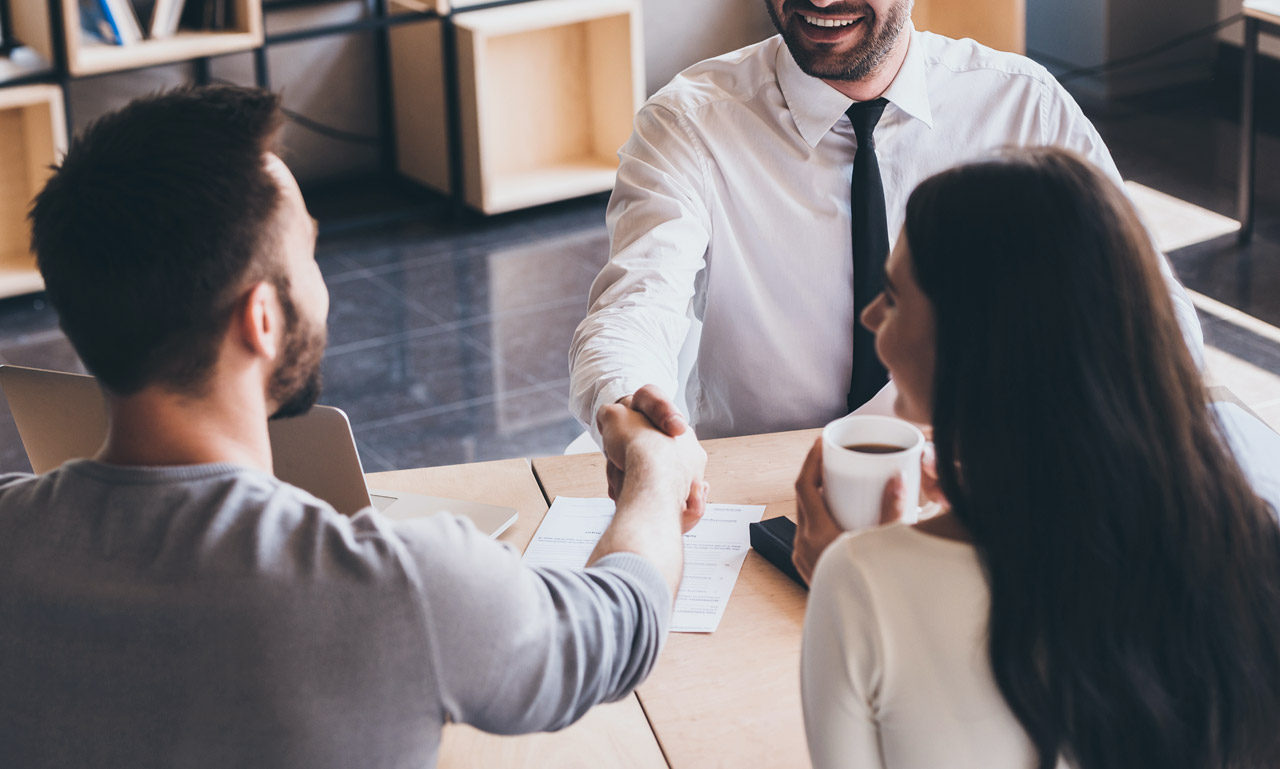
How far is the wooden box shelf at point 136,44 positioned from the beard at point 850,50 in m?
2.54

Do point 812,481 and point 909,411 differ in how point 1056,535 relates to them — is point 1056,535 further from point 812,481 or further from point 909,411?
point 812,481

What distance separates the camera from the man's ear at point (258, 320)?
3.03ft

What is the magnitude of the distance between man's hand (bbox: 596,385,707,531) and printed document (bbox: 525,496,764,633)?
0.04 m

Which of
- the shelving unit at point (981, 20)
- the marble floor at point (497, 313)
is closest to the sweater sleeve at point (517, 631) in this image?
the marble floor at point (497, 313)

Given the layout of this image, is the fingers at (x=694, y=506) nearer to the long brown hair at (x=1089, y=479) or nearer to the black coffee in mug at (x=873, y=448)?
the black coffee in mug at (x=873, y=448)

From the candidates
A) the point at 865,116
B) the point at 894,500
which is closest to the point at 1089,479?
the point at 894,500

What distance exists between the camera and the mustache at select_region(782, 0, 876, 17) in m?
1.80

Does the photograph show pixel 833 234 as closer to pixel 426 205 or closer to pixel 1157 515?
pixel 1157 515

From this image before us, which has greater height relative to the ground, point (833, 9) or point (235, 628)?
point (833, 9)

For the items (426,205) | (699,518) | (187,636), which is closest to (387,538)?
(187,636)

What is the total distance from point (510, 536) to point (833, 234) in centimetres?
69

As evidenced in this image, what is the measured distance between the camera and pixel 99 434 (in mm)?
1329

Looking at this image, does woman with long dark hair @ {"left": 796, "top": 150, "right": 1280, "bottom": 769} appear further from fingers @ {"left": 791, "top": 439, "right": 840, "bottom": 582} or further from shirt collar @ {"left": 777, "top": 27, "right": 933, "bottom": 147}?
shirt collar @ {"left": 777, "top": 27, "right": 933, "bottom": 147}

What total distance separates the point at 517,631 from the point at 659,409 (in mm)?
545
